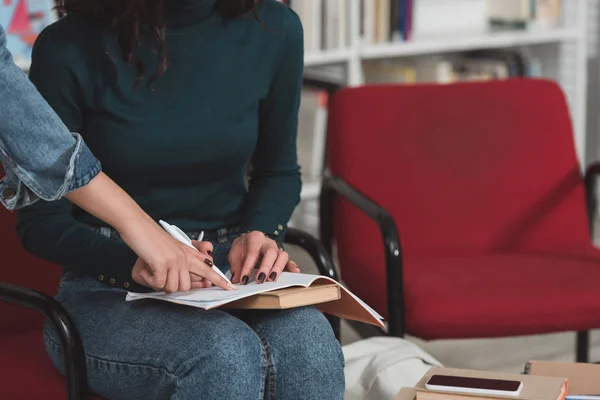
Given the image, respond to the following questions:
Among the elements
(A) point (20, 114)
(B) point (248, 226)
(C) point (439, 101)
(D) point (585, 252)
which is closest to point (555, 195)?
(D) point (585, 252)

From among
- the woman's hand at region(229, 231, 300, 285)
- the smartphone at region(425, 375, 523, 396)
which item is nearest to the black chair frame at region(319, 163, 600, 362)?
the woman's hand at region(229, 231, 300, 285)

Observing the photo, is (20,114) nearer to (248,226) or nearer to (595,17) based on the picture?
(248,226)

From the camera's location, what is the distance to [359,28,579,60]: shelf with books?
3.35m

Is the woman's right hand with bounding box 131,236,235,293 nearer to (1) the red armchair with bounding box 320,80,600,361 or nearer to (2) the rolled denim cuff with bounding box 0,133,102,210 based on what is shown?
(2) the rolled denim cuff with bounding box 0,133,102,210

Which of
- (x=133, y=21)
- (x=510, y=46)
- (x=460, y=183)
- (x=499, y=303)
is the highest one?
(x=133, y=21)

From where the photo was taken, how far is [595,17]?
14.4ft

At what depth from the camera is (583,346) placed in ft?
7.84

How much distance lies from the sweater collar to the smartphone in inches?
28.8

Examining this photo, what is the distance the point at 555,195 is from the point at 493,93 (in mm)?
300

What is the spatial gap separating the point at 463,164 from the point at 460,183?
5 cm

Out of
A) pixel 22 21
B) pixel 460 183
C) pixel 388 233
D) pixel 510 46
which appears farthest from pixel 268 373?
pixel 510 46

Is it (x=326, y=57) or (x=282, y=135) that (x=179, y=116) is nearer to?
(x=282, y=135)

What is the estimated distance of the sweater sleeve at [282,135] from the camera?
1.73 metres

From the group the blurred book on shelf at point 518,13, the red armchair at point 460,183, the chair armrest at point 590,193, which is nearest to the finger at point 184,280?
the red armchair at point 460,183
